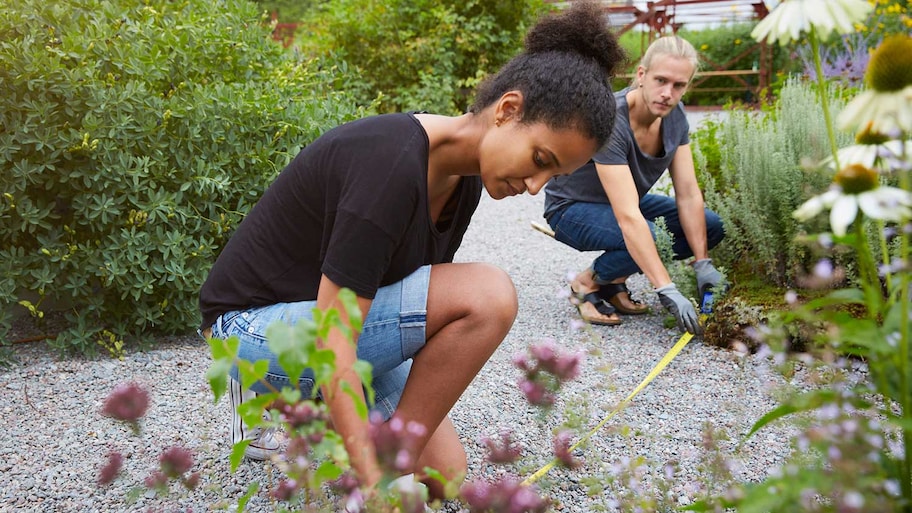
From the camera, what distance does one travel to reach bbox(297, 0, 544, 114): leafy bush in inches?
260

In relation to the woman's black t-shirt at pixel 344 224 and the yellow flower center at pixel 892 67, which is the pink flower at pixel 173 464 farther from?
the yellow flower center at pixel 892 67

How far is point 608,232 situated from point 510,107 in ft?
5.64

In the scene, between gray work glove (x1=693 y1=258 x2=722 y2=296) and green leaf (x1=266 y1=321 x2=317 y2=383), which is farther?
gray work glove (x1=693 y1=258 x2=722 y2=296)

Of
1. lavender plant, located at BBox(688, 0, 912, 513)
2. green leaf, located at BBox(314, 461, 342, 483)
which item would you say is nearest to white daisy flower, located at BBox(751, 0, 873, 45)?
lavender plant, located at BBox(688, 0, 912, 513)

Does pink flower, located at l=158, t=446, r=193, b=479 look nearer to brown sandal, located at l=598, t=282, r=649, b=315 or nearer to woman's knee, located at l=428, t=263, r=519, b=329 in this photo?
woman's knee, located at l=428, t=263, r=519, b=329

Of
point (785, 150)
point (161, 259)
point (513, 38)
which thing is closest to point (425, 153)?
point (161, 259)

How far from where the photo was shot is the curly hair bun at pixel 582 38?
65.8 inches

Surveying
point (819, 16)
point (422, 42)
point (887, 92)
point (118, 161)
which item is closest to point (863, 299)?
point (887, 92)

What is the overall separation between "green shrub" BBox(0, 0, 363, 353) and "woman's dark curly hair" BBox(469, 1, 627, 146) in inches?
58.0

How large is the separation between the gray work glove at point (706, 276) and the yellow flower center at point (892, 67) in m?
2.12

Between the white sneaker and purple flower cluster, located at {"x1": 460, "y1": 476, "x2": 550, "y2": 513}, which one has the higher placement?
purple flower cluster, located at {"x1": 460, "y1": 476, "x2": 550, "y2": 513}

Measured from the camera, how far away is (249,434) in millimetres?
2014

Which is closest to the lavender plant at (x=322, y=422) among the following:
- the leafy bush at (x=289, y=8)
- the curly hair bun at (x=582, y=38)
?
the curly hair bun at (x=582, y=38)

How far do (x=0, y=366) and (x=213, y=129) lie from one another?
42.3 inches
